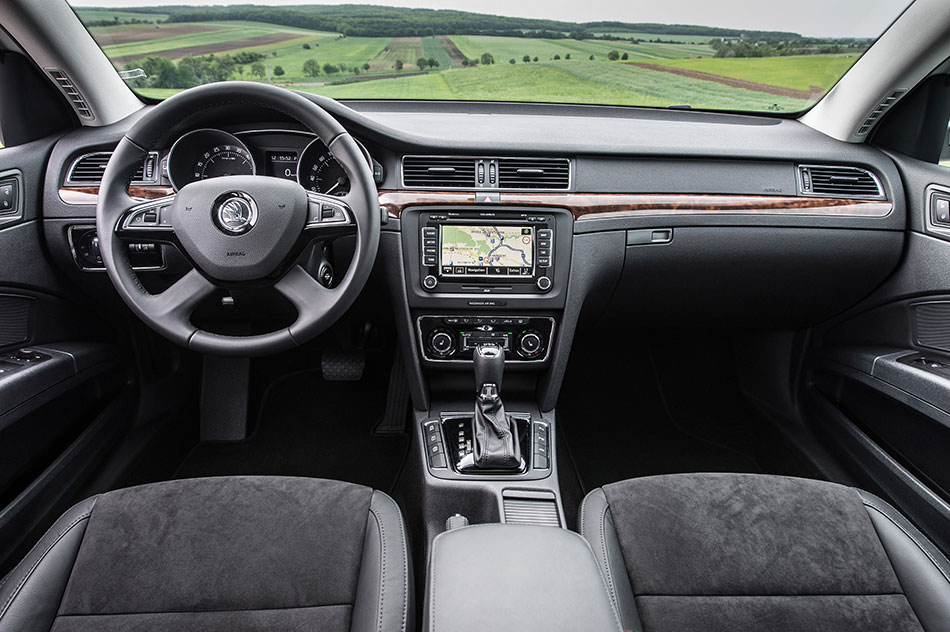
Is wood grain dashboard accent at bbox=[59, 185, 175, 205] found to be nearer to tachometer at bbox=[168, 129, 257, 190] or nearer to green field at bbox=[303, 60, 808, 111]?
tachometer at bbox=[168, 129, 257, 190]

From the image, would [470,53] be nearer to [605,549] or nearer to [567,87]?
[567,87]

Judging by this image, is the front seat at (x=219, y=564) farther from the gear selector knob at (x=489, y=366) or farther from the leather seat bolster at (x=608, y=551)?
the gear selector knob at (x=489, y=366)

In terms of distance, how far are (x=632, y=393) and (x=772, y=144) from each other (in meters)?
1.20

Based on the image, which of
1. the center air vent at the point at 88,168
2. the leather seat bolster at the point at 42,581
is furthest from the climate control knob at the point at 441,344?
the center air vent at the point at 88,168

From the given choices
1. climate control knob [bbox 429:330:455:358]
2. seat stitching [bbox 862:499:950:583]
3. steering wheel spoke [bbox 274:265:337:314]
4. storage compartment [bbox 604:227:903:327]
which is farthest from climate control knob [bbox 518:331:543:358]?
seat stitching [bbox 862:499:950:583]

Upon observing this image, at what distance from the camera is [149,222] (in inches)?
57.0

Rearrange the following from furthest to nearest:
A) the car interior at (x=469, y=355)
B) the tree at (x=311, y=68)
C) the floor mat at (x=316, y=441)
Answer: the floor mat at (x=316, y=441), the tree at (x=311, y=68), the car interior at (x=469, y=355)

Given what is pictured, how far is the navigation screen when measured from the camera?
5.91ft

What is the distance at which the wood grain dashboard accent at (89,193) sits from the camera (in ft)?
5.82

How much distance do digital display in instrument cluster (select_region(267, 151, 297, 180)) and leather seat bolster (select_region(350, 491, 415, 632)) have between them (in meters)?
A: 0.96

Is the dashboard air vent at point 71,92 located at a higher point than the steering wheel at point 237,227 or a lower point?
higher

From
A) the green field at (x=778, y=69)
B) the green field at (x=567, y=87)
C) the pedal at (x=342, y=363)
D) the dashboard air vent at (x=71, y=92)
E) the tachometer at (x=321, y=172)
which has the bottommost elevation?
the pedal at (x=342, y=363)

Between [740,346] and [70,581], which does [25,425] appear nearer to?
[70,581]

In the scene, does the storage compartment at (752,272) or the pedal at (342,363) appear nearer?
the storage compartment at (752,272)
